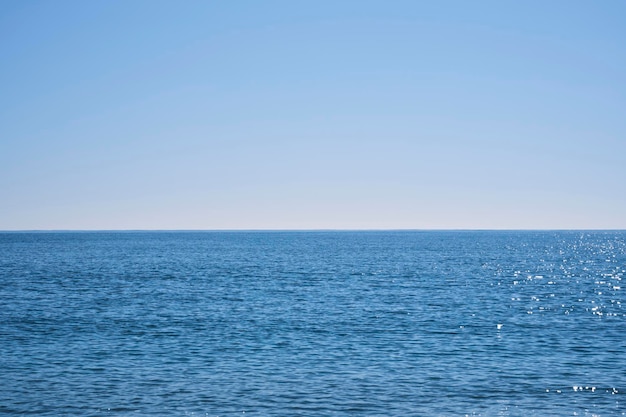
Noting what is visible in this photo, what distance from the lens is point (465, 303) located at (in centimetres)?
5625

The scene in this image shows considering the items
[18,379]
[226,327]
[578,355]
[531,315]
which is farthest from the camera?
[531,315]

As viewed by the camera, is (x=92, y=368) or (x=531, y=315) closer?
(x=92, y=368)

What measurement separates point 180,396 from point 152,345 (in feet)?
36.2

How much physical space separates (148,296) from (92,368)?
32187 millimetres

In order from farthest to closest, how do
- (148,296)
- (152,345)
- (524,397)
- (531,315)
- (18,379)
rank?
(148,296), (531,315), (152,345), (18,379), (524,397)

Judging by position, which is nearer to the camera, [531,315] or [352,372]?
[352,372]

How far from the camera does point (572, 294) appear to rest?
64.3 metres

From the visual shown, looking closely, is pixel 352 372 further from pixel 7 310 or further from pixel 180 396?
pixel 7 310

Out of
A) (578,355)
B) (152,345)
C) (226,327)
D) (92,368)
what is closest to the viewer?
(92,368)

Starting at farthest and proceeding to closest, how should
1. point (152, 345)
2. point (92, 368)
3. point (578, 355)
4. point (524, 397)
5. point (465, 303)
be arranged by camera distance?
1. point (465, 303)
2. point (152, 345)
3. point (578, 355)
4. point (92, 368)
5. point (524, 397)

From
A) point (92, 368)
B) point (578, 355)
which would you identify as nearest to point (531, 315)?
point (578, 355)

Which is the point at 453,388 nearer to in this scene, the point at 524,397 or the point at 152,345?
the point at 524,397

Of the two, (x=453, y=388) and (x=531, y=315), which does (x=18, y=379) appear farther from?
(x=531, y=315)

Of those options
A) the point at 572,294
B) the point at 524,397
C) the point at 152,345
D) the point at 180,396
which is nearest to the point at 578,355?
the point at 524,397
